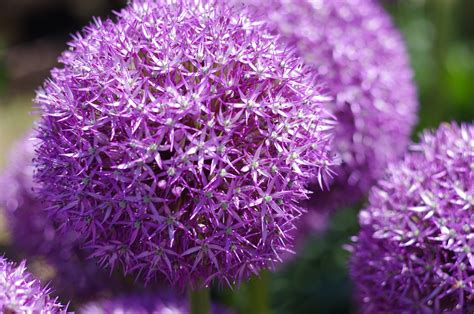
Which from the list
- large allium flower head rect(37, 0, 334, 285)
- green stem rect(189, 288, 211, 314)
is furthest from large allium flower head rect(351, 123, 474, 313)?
green stem rect(189, 288, 211, 314)

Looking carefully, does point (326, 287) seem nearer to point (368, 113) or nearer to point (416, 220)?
point (368, 113)

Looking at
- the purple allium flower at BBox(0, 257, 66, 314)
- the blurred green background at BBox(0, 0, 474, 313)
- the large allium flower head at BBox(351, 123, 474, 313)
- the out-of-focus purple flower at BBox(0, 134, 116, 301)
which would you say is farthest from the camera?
the blurred green background at BBox(0, 0, 474, 313)

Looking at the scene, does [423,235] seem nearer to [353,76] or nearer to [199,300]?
[199,300]

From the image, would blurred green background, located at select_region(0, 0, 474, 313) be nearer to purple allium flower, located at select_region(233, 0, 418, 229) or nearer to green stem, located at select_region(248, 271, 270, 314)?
green stem, located at select_region(248, 271, 270, 314)

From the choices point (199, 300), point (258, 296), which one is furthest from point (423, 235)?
point (258, 296)

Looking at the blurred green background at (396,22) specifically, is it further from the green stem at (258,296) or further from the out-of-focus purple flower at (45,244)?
the out-of-focus purple flower at (45,244)
